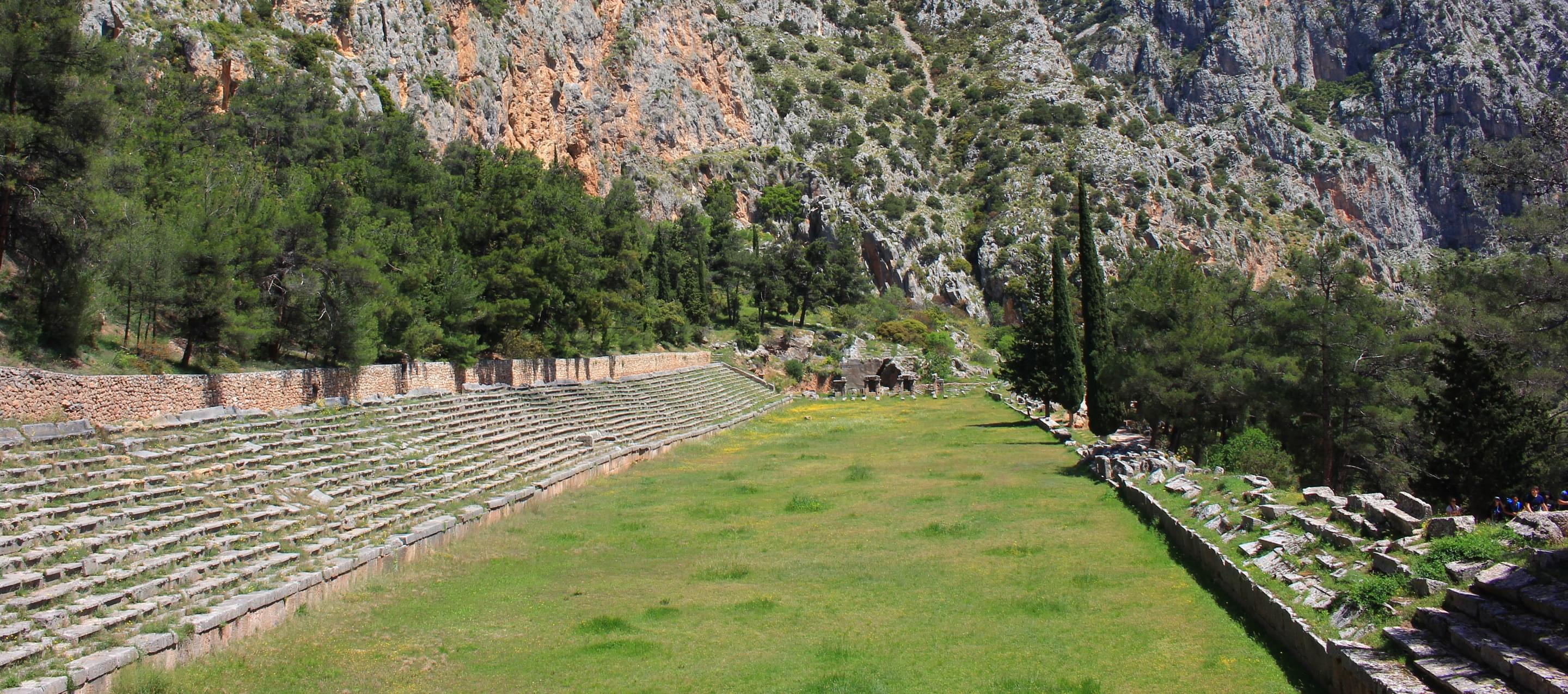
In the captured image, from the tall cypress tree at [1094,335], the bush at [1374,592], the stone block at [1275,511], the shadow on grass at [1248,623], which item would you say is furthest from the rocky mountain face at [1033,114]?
the bush at [1374,592]

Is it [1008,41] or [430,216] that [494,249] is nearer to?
[430,216]

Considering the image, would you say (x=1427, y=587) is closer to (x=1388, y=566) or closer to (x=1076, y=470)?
(x=1388, y=566)

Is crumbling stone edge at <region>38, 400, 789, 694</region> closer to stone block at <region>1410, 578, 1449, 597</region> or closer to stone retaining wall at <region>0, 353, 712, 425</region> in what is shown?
stone retaining wall at <region>0, 353, 712, 425</region>

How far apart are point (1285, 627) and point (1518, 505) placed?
520 cm

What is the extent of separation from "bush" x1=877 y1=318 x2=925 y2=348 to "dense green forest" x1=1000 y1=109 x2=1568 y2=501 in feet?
103

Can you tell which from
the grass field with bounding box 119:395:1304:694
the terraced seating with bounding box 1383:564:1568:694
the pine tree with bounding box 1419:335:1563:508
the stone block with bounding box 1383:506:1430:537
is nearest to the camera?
the terraced seating with bounding box 1383:564:1568:694

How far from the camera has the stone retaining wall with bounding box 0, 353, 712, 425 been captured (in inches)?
499

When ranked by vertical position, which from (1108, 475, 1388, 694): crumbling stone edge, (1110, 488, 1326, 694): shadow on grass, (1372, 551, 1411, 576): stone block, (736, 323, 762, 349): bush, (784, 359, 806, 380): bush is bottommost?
(1110, 488, 1326, 694): shadow on grass

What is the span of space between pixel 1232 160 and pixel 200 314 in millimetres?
105884

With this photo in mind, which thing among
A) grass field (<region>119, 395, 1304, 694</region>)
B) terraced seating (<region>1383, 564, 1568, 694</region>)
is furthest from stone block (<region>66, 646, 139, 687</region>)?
terraced seating (<region>1383, 564, 1568, 694</region>)

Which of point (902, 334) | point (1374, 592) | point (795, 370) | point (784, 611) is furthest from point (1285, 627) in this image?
point (902, 334)

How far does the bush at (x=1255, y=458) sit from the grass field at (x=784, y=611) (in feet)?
10.7

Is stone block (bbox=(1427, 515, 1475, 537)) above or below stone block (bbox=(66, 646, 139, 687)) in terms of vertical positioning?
above

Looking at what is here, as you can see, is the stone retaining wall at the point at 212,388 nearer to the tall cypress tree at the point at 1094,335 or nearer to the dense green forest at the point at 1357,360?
the dense green forest at the point at 1357,360
